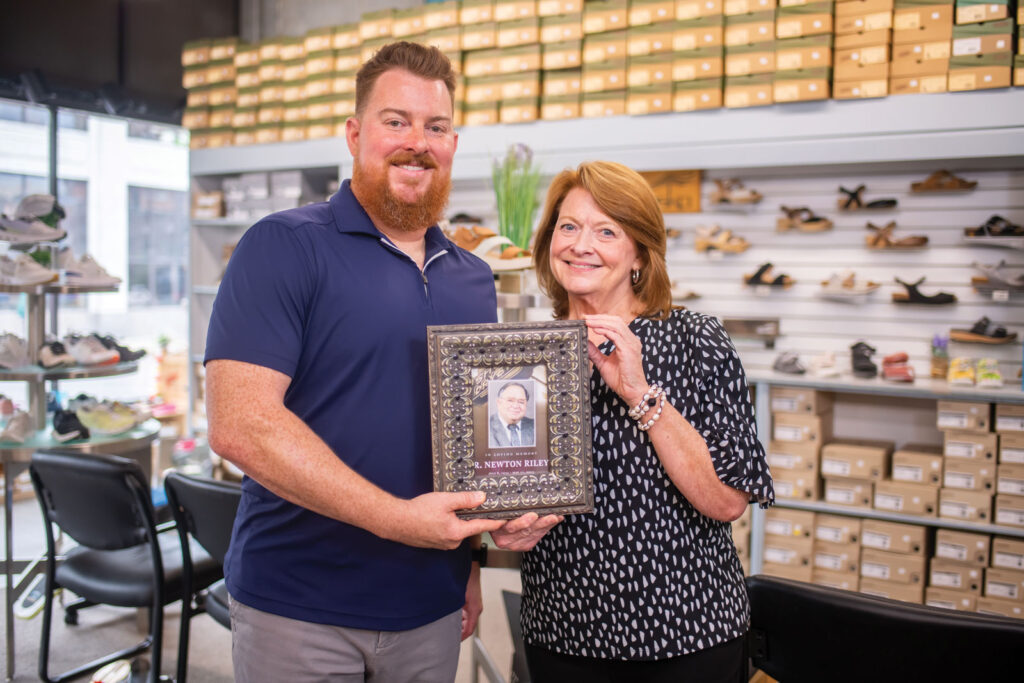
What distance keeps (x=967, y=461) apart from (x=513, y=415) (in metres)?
3.00

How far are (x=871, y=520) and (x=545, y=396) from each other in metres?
2.95

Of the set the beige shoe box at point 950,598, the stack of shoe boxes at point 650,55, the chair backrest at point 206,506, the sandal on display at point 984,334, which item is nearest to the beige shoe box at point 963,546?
the beige shoe box at point 950,598

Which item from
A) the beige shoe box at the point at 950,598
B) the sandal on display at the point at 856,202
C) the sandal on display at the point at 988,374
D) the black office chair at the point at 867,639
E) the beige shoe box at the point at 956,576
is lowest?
the beige shoe box at the point at 950,598

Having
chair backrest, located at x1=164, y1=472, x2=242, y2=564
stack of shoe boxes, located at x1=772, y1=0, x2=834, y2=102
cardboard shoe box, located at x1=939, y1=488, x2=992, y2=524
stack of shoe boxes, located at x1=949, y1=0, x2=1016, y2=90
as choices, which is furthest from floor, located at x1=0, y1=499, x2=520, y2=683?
stack of shoe boxes, located at x1=949, y1=0, x2=1016, y2=90

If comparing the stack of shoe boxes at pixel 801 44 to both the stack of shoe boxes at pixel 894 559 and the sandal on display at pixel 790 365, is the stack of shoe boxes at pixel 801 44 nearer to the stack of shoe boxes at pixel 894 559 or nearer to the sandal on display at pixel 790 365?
the sandal on display at pixel 790 365

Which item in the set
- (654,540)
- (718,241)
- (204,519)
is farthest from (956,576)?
(204,519)

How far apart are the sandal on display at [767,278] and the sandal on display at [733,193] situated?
14.8 inches

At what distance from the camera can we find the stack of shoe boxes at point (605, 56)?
4207 millimetres

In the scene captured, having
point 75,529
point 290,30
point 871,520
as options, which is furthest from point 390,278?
point 290,30

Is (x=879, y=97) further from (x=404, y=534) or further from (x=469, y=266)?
(x=404, y=534)

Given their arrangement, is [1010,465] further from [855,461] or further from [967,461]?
[855,461]

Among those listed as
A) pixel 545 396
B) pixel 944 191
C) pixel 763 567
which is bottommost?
pixel 763 567

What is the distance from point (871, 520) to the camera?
362 cm

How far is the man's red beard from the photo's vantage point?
4.72 ft
